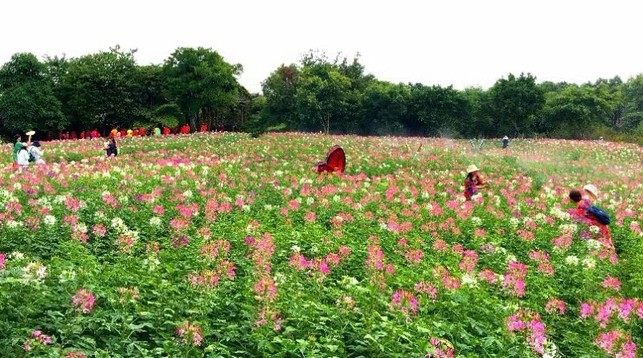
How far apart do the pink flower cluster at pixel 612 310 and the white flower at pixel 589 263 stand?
1.84 metres

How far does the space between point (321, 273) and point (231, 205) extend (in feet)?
17.0

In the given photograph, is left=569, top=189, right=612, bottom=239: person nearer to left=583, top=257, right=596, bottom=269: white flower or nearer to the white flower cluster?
left=583, top=257, right=596, bottom=269: white flower

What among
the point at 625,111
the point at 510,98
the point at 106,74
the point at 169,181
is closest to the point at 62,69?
the point at 106,74

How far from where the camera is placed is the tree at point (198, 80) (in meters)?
62.4

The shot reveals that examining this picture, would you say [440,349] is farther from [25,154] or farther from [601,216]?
[25,154]

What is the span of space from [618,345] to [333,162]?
13572mm

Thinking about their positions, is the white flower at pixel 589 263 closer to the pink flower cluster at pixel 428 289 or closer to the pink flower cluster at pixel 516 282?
the pink flower cluster at pixel 516 282

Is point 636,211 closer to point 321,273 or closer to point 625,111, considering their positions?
point 321,273

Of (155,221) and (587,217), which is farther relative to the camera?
(587,217)

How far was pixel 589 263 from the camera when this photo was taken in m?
7.83

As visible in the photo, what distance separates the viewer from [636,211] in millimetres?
13031

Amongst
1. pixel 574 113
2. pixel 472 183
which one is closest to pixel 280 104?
pixel 574 113

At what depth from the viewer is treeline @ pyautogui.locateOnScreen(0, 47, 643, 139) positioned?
57.7 m

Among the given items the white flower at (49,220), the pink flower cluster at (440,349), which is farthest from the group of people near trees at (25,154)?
the pink flower cluster at (440,349)
